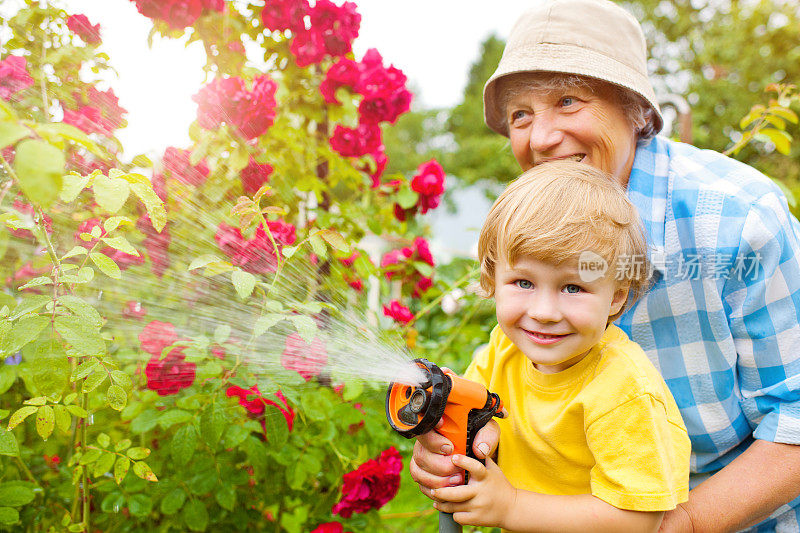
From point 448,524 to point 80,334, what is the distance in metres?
0.91

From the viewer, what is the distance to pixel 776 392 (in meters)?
1.56

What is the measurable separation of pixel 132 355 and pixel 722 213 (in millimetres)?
1601

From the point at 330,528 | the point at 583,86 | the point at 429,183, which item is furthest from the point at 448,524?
the point at 429,183

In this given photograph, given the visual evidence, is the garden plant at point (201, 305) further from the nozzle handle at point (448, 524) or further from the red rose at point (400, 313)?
the nozzle handle at point (448, 524)

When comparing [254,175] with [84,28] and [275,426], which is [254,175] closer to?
[84,28]

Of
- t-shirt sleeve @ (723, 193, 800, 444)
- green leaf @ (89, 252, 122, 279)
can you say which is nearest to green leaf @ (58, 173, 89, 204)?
green leaf @ (89, 252, 122, 279)

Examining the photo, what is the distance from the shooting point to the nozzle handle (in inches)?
57.4

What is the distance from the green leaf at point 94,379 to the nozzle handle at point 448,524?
82cm

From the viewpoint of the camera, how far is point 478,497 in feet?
4.59

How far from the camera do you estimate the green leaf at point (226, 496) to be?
167 centimetres

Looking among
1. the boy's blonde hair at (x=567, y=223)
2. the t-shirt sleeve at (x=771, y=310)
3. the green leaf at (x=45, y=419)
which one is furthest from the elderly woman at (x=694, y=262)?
the green leaf at (x=45, y=419)

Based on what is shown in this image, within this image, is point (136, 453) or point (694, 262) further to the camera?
point (694, 262)

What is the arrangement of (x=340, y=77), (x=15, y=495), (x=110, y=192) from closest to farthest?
(x=110, y=192)
(x=15, y=495)
(x=340, y=77)

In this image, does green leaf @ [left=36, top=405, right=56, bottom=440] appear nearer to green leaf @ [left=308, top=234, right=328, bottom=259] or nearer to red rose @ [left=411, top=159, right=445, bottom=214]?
green leaf @ [left=308, top=234, right=328, bottom=259]
